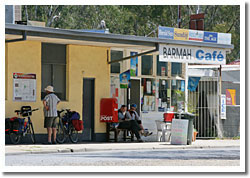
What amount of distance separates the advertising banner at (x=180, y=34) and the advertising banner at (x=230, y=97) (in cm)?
471

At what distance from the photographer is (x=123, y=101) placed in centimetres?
2508

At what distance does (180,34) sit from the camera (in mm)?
24125

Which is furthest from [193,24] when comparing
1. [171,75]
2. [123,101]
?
[123,101]

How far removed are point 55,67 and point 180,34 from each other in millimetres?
5015

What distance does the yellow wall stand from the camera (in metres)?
21.1

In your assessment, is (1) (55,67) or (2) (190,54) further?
(2) (190,54)

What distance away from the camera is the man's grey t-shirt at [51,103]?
20.8m

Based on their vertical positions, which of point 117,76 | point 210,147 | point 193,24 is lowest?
point 210,147

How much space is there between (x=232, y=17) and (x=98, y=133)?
28.6 metres

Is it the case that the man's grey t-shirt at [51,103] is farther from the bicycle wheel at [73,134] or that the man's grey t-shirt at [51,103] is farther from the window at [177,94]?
the window at [177,94]

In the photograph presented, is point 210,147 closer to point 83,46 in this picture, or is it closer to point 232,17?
point 83,46

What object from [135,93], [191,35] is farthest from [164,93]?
[191,35]

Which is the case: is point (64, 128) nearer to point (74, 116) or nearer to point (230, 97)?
point (74, 116)
